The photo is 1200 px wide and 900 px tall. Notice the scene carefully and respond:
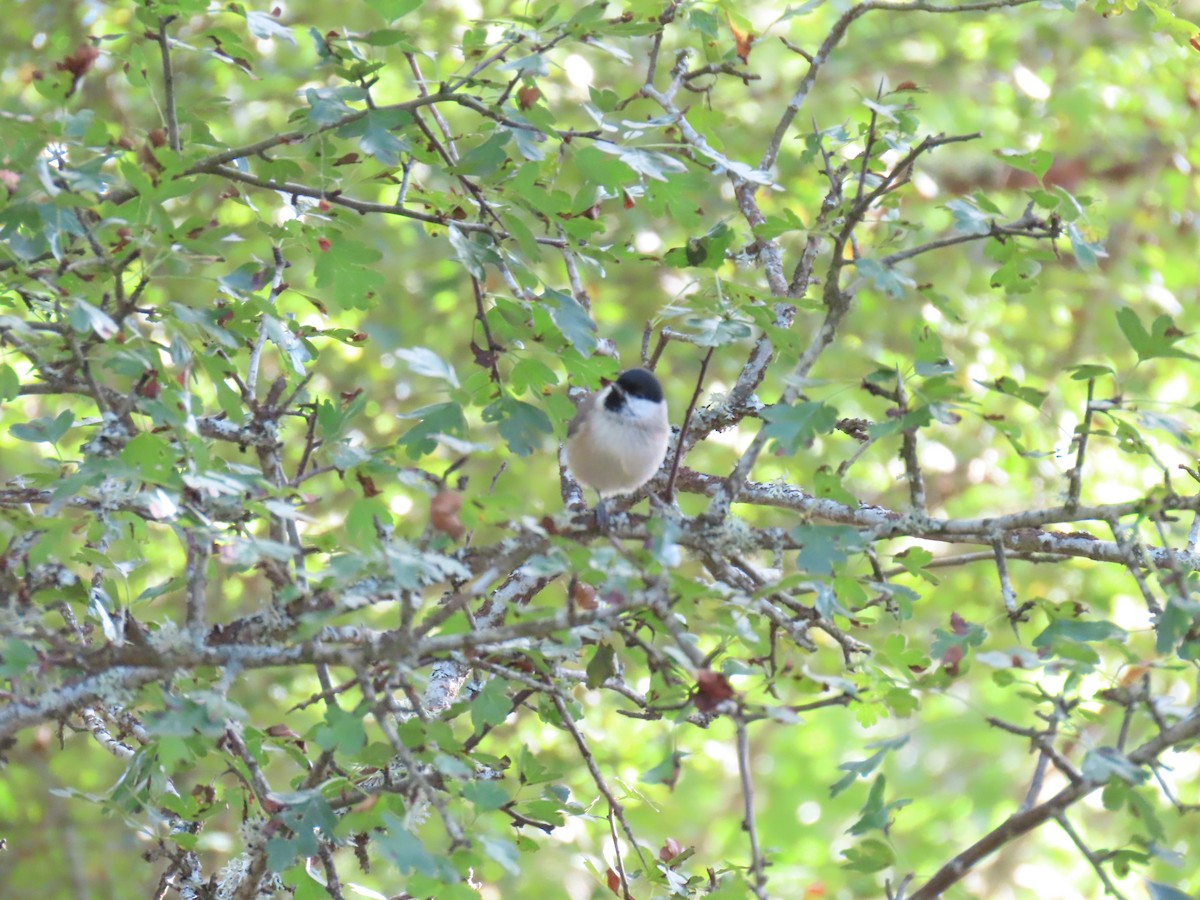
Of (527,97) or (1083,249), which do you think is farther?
(527,97)

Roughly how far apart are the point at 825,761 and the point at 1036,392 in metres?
7.64

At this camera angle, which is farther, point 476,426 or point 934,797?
point 934,797

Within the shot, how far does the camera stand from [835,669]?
774 cm

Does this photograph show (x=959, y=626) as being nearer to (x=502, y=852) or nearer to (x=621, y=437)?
(x=502, y=852)

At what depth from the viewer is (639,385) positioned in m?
3.73

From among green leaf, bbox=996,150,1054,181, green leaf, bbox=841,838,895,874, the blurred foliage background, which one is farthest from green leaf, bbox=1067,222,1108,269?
green leaf, bbox=841,838,895,874

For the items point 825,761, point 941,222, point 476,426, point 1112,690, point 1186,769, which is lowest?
point 825,761

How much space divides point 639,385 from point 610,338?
182 millimetres

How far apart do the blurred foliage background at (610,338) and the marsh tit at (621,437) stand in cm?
21

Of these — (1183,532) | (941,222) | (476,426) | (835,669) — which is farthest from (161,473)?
(941,222)

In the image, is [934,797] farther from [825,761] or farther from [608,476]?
[608,476]

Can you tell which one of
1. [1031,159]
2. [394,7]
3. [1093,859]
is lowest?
[1093,859]

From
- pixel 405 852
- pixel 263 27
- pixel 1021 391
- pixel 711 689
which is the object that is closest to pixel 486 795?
pixel 405 852

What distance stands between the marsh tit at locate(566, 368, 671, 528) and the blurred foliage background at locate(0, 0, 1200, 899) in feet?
0.70
